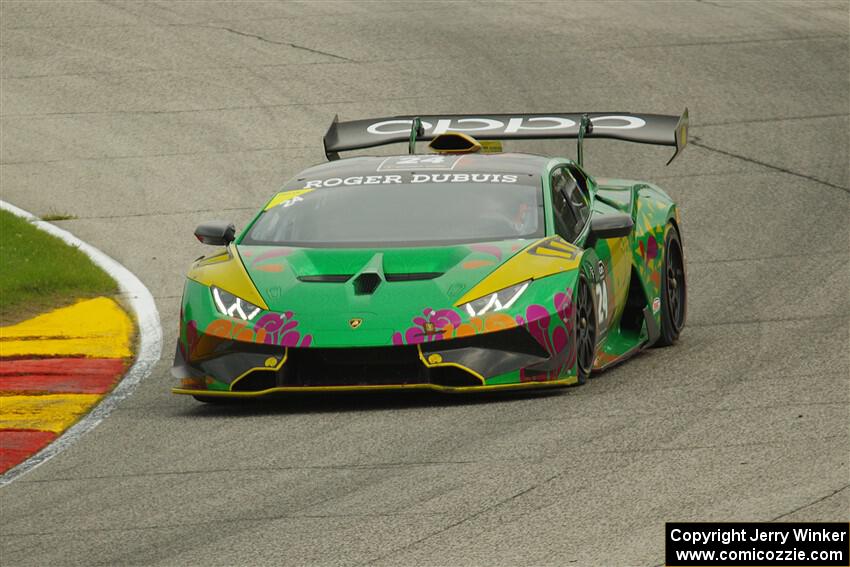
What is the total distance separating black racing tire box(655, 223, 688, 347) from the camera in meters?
11.3

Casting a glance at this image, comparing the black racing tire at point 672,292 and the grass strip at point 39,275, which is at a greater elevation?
the black racing tire at point 672,292

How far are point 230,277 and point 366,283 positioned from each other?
801 millimetres

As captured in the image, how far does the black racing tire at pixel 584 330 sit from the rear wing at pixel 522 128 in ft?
7.21

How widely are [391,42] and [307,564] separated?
16508 millimetres

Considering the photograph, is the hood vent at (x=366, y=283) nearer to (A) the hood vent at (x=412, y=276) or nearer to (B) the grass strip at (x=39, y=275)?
(A) the hood vent at (x=412, y=276)

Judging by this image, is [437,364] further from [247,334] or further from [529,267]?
[247,334]

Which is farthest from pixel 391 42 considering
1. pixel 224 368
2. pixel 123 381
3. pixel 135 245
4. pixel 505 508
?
pixel 505 508

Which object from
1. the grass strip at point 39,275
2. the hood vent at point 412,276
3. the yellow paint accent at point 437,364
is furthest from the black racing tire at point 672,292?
the grass strip at point 39,275

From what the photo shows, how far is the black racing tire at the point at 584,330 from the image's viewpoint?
9586 mm

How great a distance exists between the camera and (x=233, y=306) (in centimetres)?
951

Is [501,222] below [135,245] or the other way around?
the other way around

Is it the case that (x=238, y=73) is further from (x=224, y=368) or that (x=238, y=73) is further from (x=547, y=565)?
(x=547, y=565)

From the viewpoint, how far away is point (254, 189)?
1698 centimetres

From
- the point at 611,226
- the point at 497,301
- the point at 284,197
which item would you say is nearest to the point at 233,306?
the point at 284,197
